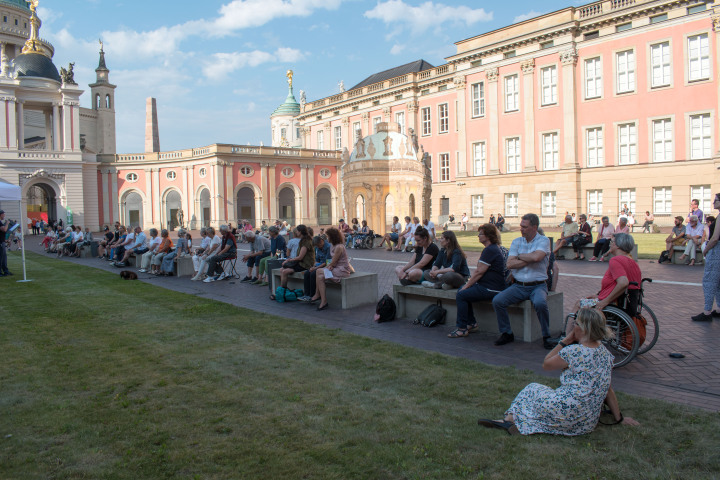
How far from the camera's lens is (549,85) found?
3722 cm

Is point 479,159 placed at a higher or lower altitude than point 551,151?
higher

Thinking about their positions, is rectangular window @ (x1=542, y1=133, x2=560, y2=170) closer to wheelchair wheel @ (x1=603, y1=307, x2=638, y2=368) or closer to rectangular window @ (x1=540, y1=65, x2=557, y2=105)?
rectangular window @ (x1=540, y1=65, x2=557, y2=105)

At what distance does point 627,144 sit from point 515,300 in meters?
32.1

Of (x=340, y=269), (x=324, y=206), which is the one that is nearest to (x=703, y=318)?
(x=340, y=269)

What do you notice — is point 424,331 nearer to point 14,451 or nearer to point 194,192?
point 14,451

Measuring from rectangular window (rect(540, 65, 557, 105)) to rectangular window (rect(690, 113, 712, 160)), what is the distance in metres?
8.91

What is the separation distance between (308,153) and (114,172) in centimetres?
1887

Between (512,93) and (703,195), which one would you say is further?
(512,93)

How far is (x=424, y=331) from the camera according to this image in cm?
804

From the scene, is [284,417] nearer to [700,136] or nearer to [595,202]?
[700,136]

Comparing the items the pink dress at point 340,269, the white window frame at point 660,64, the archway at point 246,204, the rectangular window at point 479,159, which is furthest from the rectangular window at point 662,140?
the archway at point 246,204

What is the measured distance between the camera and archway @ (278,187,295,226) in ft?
172

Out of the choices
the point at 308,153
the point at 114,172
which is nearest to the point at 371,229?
the point at 308,153

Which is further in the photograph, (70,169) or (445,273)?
(70,169)
